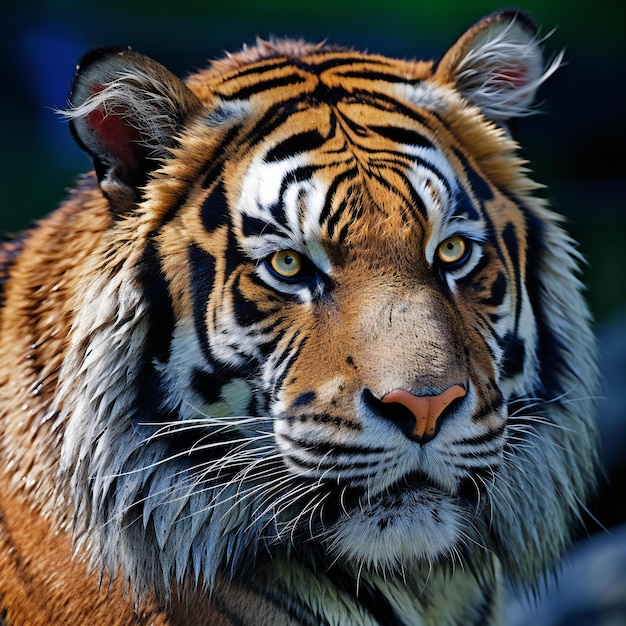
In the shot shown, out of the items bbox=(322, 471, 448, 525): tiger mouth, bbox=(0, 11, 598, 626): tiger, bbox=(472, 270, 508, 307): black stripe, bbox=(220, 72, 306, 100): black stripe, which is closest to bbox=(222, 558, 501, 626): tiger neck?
bbox=(0, 11, 598, 626): tiger

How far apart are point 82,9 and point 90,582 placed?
338cm

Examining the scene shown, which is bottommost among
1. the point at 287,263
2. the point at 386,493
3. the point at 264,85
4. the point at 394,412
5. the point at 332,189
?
the point at 386,493

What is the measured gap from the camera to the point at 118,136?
3.94 feet

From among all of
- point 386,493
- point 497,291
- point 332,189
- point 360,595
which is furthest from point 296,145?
point 360,595

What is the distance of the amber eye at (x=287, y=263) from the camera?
3.72 ft

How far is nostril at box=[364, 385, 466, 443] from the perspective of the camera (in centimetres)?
100

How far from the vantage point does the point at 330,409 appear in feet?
3.45

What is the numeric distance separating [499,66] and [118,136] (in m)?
0.59

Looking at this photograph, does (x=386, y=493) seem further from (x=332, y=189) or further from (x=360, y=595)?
(x=332, y=189)

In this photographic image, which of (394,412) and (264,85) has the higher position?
(264,85)

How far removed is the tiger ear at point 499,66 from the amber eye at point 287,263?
1.32ft

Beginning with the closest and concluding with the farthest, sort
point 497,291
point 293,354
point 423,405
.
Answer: point 423,405 → point 293,354 → point 497,291

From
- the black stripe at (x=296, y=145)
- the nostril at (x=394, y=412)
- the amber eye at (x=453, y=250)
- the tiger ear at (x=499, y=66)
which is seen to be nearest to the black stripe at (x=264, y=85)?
the black stripe at (x=296, y=145)

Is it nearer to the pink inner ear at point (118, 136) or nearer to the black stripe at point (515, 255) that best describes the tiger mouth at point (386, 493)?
the black stripe at point (515, 255)
